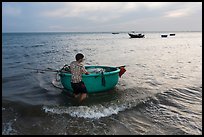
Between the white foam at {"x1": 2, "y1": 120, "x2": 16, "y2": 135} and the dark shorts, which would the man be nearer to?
the dark shorts

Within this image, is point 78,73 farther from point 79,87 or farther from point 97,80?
point 97,80

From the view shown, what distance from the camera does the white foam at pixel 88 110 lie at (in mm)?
6754

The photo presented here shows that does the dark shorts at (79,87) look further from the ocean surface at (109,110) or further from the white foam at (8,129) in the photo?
the white foam at (8,129)

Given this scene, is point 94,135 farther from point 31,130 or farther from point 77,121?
point 31,130

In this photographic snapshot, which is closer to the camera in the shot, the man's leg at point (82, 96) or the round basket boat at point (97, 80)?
the man's leg at point (82, 96)

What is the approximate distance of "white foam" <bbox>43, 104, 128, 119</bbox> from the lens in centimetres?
675

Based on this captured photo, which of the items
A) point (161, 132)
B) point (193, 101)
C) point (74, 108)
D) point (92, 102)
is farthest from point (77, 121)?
point (193, 101)


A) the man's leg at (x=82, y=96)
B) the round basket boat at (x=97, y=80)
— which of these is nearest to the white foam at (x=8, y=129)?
the man's leg at (x=82, y=96)

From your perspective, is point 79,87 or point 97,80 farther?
point 97,80

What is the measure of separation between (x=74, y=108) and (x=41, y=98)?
199 centimetres

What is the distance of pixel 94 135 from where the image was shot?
17.7ft

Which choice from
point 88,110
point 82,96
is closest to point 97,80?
point 82,96

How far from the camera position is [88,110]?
7023mm

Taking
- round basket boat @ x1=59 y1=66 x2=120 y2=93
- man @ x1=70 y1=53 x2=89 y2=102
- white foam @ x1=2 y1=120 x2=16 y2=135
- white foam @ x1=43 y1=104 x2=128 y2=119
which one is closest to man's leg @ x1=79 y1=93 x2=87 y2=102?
man @ x1=70 y1=53 x2=89 y2=102
